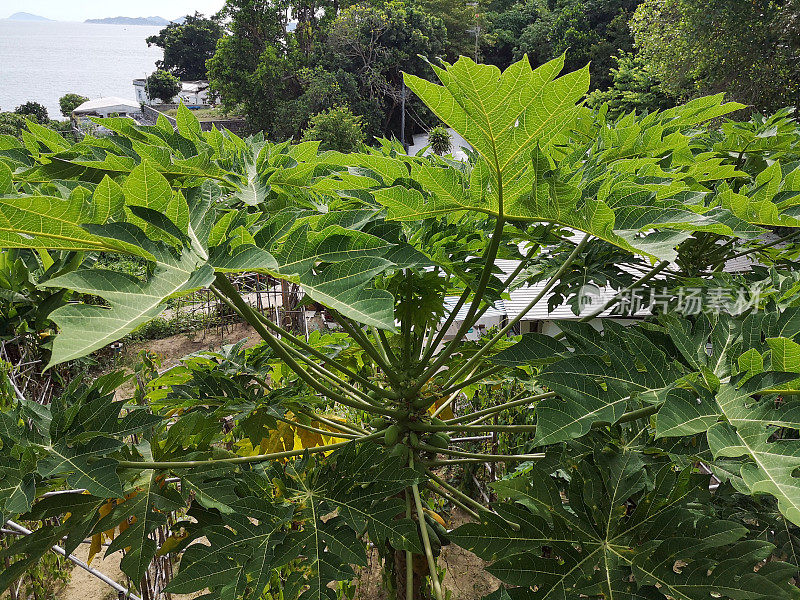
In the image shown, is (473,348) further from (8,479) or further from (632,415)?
(8,479)

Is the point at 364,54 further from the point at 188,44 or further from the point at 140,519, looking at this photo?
the point at 140,519

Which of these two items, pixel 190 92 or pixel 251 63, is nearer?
pixel 251 63

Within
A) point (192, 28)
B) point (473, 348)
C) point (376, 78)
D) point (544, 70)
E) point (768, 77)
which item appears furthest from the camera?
point (192, 28)

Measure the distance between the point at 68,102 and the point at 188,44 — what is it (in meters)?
7.47

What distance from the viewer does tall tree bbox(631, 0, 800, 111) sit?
8.79 meters

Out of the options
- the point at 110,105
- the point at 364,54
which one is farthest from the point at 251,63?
the point at 110,105

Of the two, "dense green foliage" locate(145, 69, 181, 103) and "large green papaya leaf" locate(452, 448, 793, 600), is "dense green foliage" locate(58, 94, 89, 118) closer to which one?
"dense green foliage" locate(145, 69, 181, 103)

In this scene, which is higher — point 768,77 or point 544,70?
point 768,77

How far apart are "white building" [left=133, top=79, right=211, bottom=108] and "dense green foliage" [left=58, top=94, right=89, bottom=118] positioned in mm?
3053

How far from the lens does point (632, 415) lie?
2.49ft

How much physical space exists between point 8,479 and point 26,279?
69 cm

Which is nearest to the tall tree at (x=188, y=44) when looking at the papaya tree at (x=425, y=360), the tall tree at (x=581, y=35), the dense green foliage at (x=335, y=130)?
the tall tree at (x=581, y=35)

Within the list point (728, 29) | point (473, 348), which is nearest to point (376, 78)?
point (728, 29)

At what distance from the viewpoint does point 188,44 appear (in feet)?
96.4
